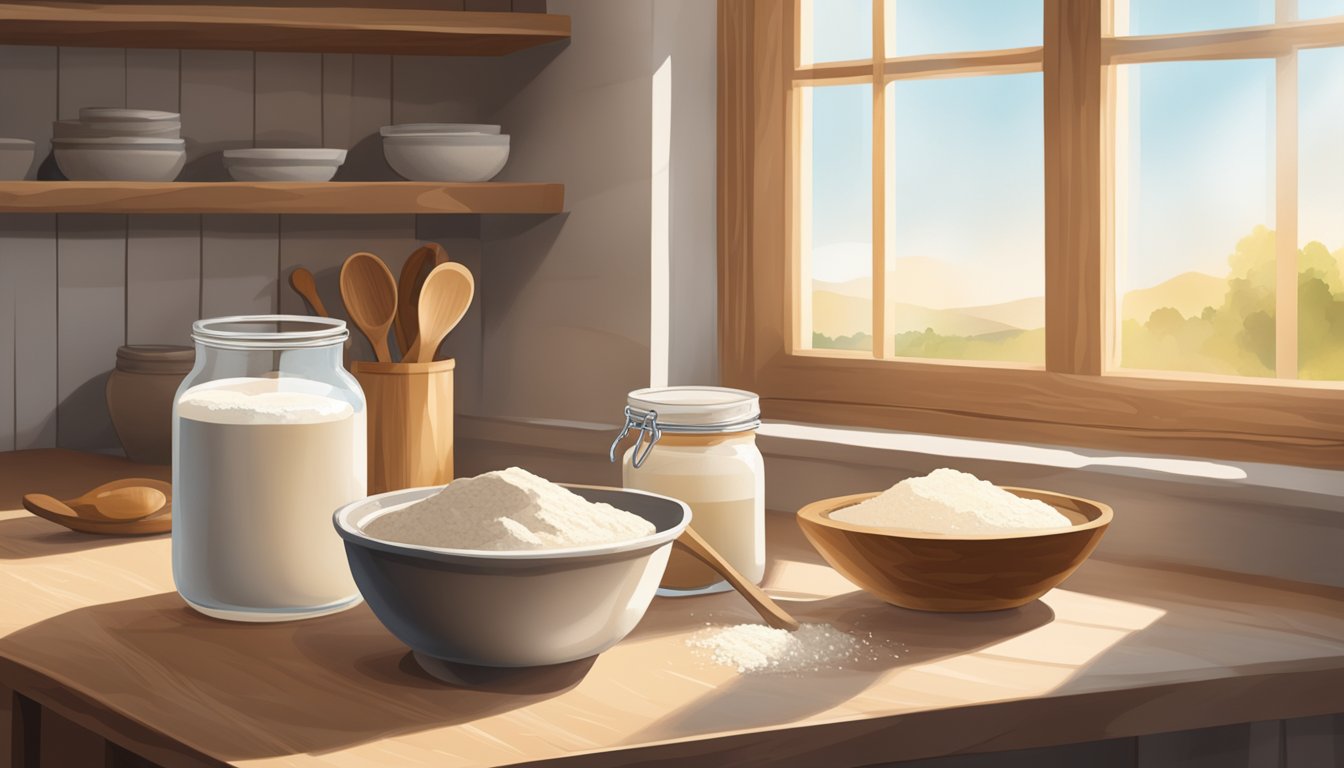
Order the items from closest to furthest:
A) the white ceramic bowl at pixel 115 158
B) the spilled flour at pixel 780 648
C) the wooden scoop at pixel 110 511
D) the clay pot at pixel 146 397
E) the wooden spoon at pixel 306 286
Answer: the spilled flour at pixel 780 648 → the wooden scoop at pixel 110 511 → the white ceramic bowl at pixel 115 158 → the clay pot at pixel 146 397 → the wooden spoon at pixel 306 286

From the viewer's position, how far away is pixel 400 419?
1.64 metres

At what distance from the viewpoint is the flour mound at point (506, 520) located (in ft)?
3.37

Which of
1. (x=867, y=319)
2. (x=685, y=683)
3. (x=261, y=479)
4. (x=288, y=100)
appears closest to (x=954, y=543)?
(x=685, y=683)

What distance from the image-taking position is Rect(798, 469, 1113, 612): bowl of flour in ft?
3.91

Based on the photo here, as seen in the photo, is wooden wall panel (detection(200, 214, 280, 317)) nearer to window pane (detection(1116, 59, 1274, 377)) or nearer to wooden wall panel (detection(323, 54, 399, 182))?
wooden wall panel (detection(323, 54, 399, 182))

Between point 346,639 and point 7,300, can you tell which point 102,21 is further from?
point 346,639

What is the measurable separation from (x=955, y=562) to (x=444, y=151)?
1007 mm

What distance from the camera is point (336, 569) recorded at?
122 centimetres

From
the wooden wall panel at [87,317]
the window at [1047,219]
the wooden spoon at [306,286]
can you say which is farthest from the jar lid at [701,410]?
the wooden wall panel at [87,317]

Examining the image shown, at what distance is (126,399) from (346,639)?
920 mm

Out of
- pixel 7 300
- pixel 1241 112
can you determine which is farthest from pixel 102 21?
pixel 1241 112

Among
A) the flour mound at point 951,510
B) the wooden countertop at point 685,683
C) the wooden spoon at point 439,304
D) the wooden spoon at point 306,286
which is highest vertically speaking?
the wooden spoon at point 306,286

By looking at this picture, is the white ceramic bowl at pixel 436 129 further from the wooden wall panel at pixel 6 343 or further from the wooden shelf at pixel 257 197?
the wooden wall panel at pixel 6 343

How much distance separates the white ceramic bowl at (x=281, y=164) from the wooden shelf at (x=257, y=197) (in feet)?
0.06
